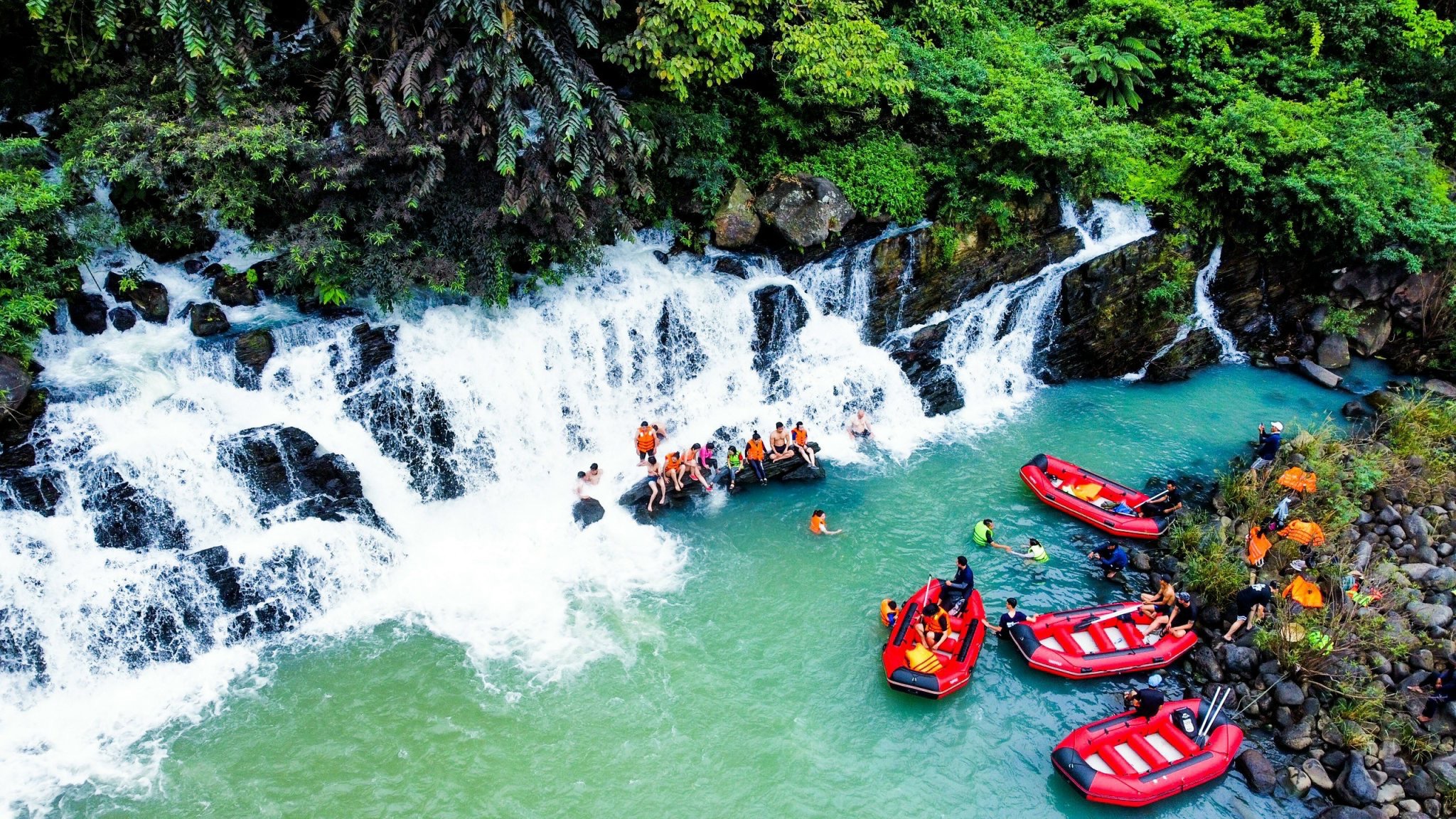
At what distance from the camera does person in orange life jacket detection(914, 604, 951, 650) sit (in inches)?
428

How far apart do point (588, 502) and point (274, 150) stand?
7224 mm

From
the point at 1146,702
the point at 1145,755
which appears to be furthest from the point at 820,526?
the point at 1145,755

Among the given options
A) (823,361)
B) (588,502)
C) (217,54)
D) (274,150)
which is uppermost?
(217,54)

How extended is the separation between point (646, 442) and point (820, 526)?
3.48 m

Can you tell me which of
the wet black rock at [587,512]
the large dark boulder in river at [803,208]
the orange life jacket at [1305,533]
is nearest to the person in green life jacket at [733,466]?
the wet black rock at [587,512]

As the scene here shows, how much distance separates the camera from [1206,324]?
61.3 feet

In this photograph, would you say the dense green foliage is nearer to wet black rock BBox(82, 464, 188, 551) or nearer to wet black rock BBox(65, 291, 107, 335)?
wet black rock BBox(65, 291, 107, 335)

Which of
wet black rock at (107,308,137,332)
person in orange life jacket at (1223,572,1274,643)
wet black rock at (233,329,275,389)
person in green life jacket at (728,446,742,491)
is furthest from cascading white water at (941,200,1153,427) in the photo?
wet black rock at (107,308,137,332)

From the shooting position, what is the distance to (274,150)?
11297 millimetres

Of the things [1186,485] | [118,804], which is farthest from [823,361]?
[118,804]

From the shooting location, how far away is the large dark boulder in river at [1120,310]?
17516mm

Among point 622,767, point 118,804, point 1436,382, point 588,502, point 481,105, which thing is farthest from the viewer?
point 1436,382

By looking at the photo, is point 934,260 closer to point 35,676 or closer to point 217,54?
point 217,54

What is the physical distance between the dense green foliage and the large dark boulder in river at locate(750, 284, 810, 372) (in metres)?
2.11
